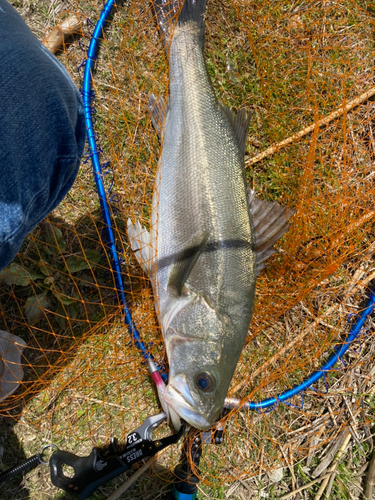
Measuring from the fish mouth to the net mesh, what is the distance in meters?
0.72

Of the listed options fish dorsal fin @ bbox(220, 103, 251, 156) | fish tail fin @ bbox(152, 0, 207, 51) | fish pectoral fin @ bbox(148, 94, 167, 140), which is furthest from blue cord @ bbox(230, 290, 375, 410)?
fish tail fin @ bbox(152, 0, 207, 51)

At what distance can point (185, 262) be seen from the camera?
2715 mm

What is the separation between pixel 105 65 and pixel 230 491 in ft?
13.8

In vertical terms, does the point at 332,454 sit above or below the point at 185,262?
below

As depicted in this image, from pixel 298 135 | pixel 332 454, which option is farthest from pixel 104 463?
pixel 298 135

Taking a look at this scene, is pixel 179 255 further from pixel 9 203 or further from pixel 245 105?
pixel 245 105

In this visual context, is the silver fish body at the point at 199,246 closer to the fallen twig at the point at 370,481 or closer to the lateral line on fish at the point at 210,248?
the lateral line on fish at the point at 210,248

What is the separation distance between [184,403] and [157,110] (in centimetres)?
239

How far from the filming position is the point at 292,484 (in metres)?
3.53

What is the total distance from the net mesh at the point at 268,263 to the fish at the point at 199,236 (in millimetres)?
419

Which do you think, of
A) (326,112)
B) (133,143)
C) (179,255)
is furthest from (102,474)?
(326,112)

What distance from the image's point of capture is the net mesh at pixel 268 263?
3.30 metres

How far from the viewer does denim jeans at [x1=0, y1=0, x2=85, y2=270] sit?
1499 millimetres

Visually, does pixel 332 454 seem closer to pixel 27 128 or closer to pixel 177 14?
pixel 27 128
